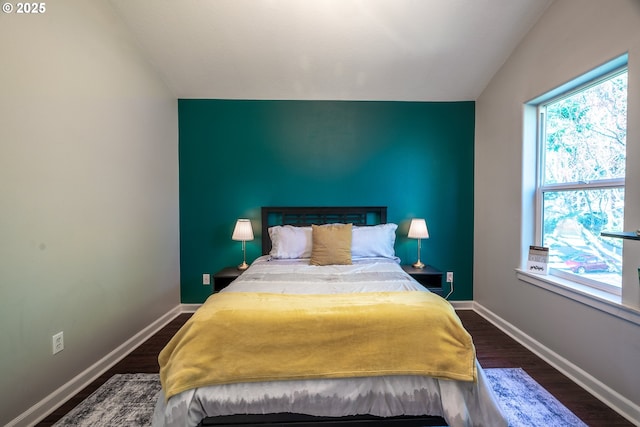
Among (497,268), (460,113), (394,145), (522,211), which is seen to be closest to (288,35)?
(394,145)

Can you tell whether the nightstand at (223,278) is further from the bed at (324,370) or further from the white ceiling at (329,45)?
the white ceiling at (329,45)

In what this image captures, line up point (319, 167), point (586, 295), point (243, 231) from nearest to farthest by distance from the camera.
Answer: point (586, 295)
point (243, 231)
point (319, 167)

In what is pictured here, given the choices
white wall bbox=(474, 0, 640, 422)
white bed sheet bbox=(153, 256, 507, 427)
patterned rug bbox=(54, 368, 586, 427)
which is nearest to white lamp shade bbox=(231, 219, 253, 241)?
patterned rug bbox=(54, 368, 586, 427)

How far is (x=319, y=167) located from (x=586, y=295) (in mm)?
2540

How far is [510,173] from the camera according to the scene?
2.56 metres

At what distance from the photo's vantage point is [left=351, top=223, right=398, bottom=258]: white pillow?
2684 millimetres

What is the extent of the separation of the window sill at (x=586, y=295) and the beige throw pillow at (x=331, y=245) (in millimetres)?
1605

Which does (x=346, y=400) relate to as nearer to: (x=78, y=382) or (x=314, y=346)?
(x=314, y=346)

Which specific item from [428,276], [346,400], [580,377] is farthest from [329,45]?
[580,377]

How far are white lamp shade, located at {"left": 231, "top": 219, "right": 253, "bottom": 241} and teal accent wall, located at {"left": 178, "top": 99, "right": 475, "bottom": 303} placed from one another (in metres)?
0.26

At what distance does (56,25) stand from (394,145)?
3015 millimetres

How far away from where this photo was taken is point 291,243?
2693 millimetres

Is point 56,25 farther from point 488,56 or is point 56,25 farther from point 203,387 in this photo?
point 488,56

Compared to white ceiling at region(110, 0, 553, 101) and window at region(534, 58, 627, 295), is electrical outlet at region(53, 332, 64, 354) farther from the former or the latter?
window at region(534, 58, 627, 295)
